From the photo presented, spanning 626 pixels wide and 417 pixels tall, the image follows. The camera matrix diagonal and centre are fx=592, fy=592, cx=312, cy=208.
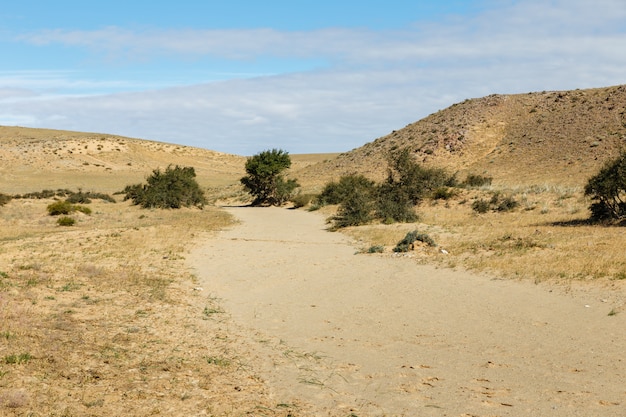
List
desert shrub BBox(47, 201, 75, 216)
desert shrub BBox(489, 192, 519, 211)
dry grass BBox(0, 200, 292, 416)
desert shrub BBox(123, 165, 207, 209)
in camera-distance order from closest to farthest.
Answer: dry grass BBox(0, 200, 292, 416) → desert shrub BBox(489, 192, 519, 211) → desert shrub BBox(47, 201, 75, 216) → desert shrub BBox(123, 165, 207, 209)

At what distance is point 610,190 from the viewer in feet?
83.2

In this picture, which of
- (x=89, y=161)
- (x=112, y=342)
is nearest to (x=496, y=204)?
(x=112, y=342)

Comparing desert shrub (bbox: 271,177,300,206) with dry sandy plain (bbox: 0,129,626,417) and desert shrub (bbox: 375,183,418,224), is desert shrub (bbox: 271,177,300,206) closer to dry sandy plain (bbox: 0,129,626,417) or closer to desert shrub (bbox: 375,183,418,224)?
desert shrub (bbox: 375,183,418,224)

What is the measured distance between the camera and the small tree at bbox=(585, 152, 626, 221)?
25.1 meters

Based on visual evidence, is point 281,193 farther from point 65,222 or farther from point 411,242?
point 411,242

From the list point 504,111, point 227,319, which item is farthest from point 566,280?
point 504,111

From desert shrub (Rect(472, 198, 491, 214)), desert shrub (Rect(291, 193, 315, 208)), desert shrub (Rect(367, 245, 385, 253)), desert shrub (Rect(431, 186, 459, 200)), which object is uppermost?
desert shrub (Rect(431, 186, 459, 200))

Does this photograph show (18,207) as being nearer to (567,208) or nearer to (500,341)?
(567,208)

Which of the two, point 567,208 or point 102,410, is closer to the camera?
point 102,410

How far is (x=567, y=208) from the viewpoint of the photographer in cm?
3219

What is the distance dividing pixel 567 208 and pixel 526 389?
26775 millimetres

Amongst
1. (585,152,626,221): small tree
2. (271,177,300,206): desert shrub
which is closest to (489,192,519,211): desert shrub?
(585,152,626,221): small tree

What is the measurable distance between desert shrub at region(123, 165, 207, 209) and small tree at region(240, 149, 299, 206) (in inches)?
309

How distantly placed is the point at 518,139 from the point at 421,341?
64.4 meters
